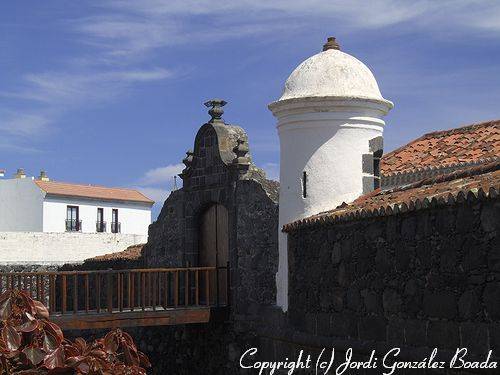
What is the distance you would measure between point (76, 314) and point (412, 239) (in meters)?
6.55

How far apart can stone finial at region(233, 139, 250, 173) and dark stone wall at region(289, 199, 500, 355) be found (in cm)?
330

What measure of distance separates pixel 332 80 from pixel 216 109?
3612 millimetres

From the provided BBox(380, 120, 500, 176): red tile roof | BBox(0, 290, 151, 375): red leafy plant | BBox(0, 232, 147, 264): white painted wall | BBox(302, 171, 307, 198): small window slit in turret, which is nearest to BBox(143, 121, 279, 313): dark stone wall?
BBox(302, 171, 307, 198): small window slit in turret

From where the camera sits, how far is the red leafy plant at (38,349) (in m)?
4.11

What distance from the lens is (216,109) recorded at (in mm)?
15570

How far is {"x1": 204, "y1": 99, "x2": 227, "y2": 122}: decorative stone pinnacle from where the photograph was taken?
51.1ft

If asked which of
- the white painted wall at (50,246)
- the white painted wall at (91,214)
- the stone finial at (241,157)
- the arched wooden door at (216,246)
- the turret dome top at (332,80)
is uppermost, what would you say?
the white painted wall at (91,214)

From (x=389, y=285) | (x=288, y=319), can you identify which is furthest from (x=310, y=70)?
(x=389, y=285)

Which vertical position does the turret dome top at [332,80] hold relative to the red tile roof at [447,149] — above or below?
above

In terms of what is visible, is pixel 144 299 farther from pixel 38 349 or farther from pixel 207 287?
pixel 38 349

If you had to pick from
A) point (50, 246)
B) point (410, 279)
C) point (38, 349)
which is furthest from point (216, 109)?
point (50, 246)

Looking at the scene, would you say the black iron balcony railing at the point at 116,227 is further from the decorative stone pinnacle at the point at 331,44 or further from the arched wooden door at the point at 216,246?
the decorative stone pinnacle at the point at 331,44

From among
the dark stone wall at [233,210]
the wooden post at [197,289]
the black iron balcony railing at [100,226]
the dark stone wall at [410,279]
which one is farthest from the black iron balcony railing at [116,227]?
the dark stone wall at [410,279]

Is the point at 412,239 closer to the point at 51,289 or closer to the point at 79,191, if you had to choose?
the point at 51,289
